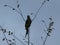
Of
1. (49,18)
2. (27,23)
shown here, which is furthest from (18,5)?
(49,18)

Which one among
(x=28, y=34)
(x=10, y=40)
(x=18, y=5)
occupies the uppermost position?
(x=18, y=5)

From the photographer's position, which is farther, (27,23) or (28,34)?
(27,23)

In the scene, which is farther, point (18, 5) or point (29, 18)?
point (29, 18)

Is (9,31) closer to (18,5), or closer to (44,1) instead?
(18,5)

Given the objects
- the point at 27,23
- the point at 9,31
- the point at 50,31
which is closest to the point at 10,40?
the point at 9,31

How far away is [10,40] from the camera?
384 inches

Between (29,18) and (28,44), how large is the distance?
4.70 feet

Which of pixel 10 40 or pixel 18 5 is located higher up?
pixel 18 5

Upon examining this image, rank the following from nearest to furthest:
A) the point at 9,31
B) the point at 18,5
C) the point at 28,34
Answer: the point at 28,34
the point at 18,5
the point at 9,31

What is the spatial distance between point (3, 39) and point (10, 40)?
1.57ft

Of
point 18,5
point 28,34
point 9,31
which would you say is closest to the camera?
point 28,34

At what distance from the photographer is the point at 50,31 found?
961 cm

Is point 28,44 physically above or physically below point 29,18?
below

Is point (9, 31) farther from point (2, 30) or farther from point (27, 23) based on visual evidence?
point (27, 23)
